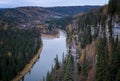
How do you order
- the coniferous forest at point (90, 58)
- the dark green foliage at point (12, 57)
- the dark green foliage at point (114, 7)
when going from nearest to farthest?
the coniferous forest at point (90, 58) < the dark green foliage at point (114, 7) < the dark green foliage at point (12, 57)

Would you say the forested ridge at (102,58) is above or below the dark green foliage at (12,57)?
above

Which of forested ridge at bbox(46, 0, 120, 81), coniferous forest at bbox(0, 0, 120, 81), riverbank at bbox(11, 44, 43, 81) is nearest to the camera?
forested ridge at bbox(46, 0, 120, 81)

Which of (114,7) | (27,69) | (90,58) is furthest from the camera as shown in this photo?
(27,69)

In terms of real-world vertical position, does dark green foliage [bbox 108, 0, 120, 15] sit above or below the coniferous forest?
above

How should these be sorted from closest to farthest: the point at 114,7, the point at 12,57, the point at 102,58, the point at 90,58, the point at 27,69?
1. the point at 102,58
2. the point at 114,7
3. the point at 90,58
4. the point at 12,57
5. the point at 27,69

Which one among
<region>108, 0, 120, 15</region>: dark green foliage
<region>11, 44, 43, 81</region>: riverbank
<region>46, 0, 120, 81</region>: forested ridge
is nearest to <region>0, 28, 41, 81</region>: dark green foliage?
<region>11, 44, 43, 81</region>: riverbank

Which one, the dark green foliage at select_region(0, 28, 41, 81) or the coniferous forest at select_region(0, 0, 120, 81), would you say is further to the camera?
the dark green foliage at select_region(0, 28, 41, 81)

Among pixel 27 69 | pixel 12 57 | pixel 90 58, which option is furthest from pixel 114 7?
pixel 12 57

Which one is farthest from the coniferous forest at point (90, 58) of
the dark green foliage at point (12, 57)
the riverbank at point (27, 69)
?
the riverbank at point (27, 69)

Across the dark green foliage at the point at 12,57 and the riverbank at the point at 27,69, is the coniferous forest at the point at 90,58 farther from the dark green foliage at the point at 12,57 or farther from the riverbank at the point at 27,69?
the riverbank at the point at 27,69

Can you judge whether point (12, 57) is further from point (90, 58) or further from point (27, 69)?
point (90, 58)

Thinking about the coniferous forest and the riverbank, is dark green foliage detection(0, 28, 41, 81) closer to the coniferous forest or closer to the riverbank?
the coniferous forest

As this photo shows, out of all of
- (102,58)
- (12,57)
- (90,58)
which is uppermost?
(102,58)
